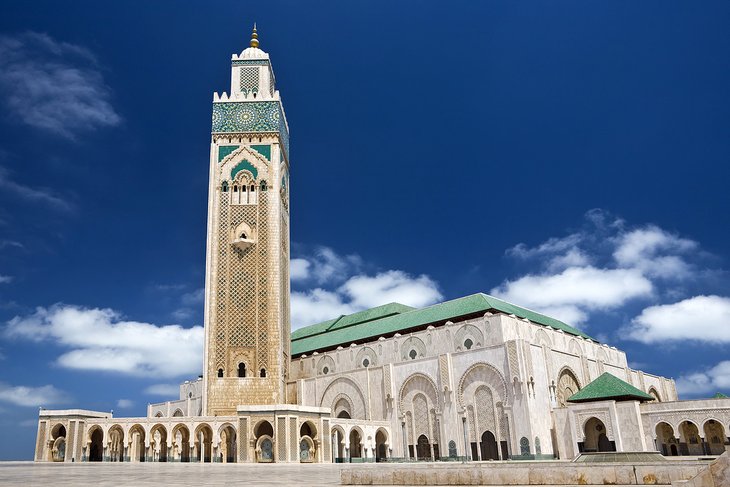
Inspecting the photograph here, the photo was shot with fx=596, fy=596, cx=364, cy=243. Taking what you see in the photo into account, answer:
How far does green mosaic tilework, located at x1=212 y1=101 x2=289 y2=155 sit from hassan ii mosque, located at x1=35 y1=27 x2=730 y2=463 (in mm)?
74

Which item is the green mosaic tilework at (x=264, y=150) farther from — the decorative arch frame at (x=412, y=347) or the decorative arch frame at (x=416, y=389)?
the decorative arch frame at (x=416, y=389)

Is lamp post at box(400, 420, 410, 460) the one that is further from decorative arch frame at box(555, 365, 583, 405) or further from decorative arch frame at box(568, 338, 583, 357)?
decorative arch frame at box(568, 338, 583, 357)

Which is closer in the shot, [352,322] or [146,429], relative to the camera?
[146,429]

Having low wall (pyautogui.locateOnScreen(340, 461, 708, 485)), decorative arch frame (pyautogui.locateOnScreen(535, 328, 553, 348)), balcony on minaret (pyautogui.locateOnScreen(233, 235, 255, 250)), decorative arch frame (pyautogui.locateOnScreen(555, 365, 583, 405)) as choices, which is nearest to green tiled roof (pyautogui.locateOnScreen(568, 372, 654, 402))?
decorative arch frame (pyautogui.locateOnScreen(555, 365, 583, 405))

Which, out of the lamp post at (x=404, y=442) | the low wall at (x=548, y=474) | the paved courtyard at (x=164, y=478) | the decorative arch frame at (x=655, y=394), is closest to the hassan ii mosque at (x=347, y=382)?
the lamp post at (x=404, y=442)

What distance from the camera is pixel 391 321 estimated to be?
31078mm

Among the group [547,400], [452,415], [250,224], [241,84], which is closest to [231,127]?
[241,84]

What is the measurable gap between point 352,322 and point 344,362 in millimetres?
4219

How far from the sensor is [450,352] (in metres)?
26.1

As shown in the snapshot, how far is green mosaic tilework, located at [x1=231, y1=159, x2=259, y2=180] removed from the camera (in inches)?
1170

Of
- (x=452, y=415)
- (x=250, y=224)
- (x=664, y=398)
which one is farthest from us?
(x=664, y=398)

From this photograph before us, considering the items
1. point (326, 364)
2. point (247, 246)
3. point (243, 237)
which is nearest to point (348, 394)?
point (326, 364)

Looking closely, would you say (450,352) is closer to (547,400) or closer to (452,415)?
(452,415)

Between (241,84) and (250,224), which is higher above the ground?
(241,84)
